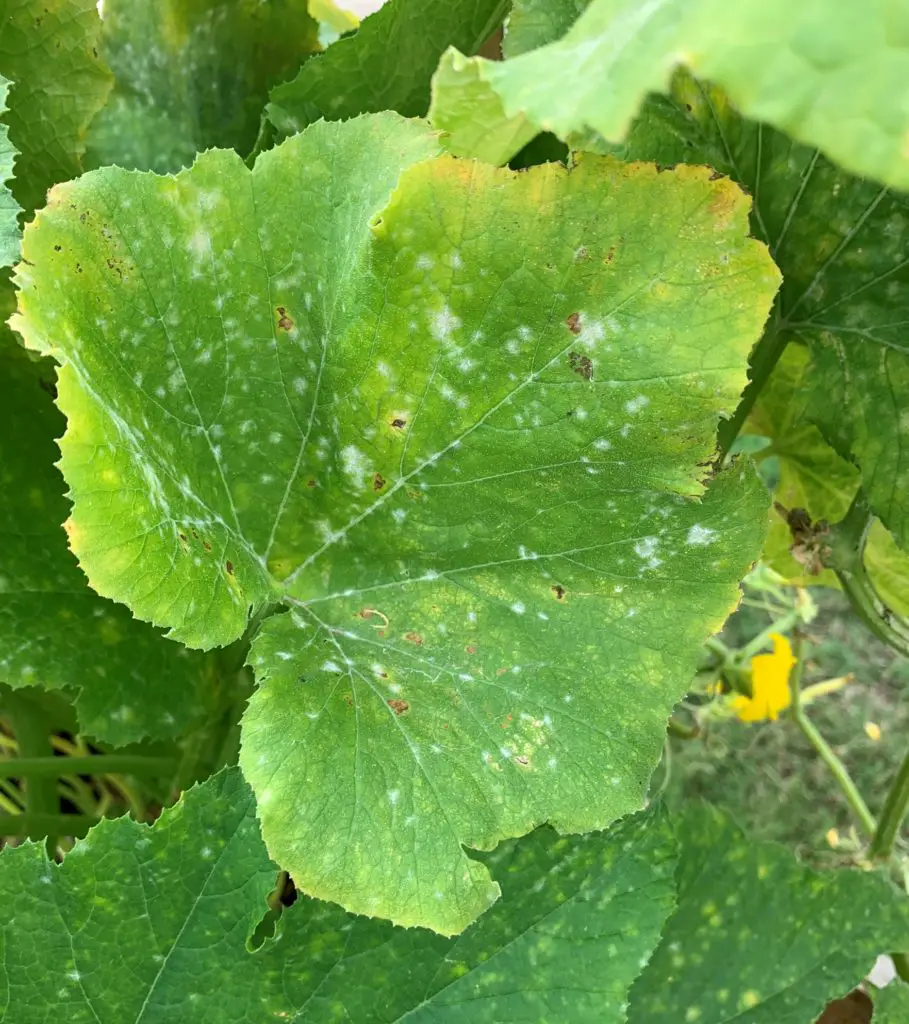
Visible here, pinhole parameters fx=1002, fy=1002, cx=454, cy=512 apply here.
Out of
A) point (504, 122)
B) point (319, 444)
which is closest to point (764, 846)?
point (319, 444)

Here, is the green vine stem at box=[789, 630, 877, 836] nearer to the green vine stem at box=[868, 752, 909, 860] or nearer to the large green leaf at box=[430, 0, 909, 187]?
the green vine stem at box=[868, 752, 909, 860]

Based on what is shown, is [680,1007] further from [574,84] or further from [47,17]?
[47,17]

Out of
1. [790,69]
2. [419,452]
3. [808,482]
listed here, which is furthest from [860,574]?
[790,69]

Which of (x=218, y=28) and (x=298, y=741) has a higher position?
(x=218, y=28)

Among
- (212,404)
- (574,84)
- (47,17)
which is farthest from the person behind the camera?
(47,17)

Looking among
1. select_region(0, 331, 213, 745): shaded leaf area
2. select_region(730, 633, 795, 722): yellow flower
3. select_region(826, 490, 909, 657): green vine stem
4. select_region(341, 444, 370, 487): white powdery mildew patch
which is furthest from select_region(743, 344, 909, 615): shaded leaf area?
select_region(0, 331, 213, 745): shaded leaf area

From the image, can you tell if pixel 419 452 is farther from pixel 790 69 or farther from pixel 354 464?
pixel 790 69
